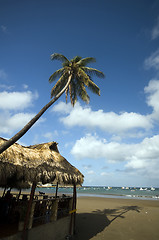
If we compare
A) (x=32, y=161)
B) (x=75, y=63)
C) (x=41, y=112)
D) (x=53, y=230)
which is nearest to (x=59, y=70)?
(x=75, y=63)

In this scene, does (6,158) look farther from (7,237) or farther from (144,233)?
(144,233)

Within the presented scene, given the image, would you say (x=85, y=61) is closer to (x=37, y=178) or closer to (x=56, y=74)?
(x=56, y=74)

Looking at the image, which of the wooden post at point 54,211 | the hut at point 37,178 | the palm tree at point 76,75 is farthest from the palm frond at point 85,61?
the wooden post at point 54,211

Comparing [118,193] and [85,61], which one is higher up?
[85,61]

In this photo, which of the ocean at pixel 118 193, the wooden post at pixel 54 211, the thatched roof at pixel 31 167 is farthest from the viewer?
the ocean at pixel 118 193

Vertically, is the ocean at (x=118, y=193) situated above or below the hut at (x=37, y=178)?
below

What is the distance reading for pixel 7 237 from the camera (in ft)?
15.6

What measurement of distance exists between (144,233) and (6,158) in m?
9.00

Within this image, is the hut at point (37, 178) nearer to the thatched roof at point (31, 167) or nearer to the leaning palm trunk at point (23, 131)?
the thatched roof at point (31, 167)

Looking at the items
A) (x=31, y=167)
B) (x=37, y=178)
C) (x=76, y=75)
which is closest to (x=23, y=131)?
(x=31, y=167)

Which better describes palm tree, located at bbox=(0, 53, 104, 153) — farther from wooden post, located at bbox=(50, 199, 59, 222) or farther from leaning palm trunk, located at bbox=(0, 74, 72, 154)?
wooden post, located at bbox=(50, 199, 59, 222)

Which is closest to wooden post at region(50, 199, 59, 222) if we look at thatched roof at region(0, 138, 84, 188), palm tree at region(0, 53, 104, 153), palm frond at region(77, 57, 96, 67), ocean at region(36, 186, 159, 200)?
thatched roof at region(0, 138, 84, 188)

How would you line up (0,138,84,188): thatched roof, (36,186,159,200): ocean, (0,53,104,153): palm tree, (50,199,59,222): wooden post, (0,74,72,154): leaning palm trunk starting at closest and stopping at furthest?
(0,138,84,188): thatched roof, (0,74,72,154): leaning palm trunk, (50,199,59,222): wooden post, (0,53,104,153): palm tree, (36,186,159,200): ocean

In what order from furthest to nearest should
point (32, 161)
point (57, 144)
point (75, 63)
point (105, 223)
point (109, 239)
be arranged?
point (75, 63) → point (105, 223) → point (57, 144) → point (109, 239) → point (32, 161)
